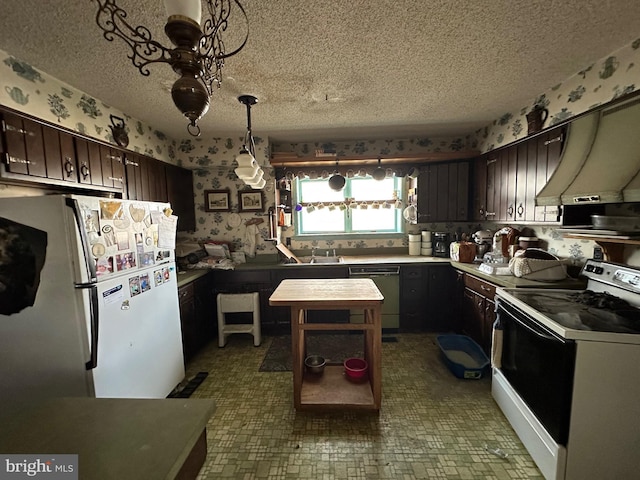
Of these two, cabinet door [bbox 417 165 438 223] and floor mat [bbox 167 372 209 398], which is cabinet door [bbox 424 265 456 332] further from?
floor mat [bbox 167 372 209 398]

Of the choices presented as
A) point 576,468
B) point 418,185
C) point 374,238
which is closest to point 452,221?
point 418,185

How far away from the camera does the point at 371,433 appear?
1816 millimetres

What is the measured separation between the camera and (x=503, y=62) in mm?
1828

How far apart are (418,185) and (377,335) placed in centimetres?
225

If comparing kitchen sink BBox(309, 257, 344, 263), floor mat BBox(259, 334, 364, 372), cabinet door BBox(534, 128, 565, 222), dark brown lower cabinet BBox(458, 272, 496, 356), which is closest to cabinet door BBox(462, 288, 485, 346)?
dark brown lower cabinet BBox(458, 272, 496, 356)

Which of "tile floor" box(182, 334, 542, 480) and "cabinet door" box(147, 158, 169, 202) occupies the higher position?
"cabinet door" box(147, 158, 169, 202)

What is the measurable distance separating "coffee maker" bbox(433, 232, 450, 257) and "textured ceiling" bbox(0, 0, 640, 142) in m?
1.50

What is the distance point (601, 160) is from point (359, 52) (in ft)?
5.37

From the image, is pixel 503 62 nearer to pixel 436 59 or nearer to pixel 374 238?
pixel 436 59

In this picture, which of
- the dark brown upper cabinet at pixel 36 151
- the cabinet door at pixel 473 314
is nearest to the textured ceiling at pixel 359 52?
the dark brown upper cabinet at pixel 36 151

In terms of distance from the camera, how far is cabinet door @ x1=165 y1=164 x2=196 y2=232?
3.16 metres

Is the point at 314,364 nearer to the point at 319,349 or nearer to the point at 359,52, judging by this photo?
the point at 319,349

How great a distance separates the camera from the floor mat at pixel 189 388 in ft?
7.32

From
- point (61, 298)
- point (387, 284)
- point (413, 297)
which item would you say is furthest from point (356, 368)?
point (61, 298)
